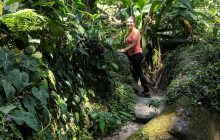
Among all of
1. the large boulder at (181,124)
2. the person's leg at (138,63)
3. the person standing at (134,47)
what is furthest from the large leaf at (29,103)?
the person's leg at (138,63)

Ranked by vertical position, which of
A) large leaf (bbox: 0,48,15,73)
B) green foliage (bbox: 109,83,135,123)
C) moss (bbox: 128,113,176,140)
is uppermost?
large leaf (bbox: 0,48,15,73)

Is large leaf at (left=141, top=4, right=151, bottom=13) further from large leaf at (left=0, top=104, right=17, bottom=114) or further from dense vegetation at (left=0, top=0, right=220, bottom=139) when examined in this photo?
large leaf at (left=0, top=104, right=17, bottom=114)

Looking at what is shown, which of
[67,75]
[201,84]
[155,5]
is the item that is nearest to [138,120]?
[201,84]

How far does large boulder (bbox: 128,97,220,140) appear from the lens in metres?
4.84

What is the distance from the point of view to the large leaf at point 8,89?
3.86 metres

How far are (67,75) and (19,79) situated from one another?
1.47 metres

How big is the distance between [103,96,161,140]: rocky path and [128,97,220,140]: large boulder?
40.7 inches

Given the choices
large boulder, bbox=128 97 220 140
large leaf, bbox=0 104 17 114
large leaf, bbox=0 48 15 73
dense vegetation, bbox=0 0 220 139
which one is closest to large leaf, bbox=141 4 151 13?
dense vegetation, bbox=0 0 220 139

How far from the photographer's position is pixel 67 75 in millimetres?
5457

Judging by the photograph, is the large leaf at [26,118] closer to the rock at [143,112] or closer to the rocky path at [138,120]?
the rocky path at [138,120]

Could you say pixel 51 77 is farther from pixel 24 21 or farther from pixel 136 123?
pixel 136 123

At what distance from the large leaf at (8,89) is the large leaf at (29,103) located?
0.21 meters

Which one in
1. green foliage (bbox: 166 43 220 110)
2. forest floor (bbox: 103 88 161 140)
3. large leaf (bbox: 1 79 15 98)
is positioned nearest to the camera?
large leaf (bbox: 1 79 15 98)

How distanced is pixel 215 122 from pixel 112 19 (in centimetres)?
610
